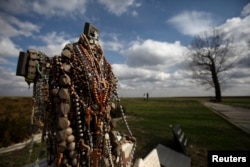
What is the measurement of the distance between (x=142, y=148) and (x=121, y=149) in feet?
15.2

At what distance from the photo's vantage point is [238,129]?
12.0 m

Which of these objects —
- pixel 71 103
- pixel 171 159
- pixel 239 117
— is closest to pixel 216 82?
pixel 239 117

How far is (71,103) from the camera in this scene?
10.4 feet

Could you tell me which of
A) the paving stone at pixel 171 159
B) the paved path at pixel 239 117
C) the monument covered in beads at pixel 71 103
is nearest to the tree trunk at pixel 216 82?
the paved path at pixel 239 117

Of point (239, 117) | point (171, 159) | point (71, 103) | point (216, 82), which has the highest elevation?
point (216, 82)

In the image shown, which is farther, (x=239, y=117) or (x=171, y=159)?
(x=239, y=117)

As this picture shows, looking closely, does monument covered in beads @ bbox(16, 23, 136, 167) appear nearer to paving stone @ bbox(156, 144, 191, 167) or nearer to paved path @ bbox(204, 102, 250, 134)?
paving stone @ bbox(156, 144, 191, 167)

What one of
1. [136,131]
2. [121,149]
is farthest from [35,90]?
[136,131]

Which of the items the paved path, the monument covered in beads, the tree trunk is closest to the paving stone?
the monument covered in beads

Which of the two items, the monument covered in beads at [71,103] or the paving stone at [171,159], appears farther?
the paving stone at [171,159]

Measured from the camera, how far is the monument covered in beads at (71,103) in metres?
3.00

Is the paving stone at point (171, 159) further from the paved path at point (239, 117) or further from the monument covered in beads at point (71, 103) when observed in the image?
the paved path at point (239, 117)

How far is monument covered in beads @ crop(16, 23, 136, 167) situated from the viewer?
300cm

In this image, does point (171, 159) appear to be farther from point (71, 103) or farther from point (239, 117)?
point (239, 117)
